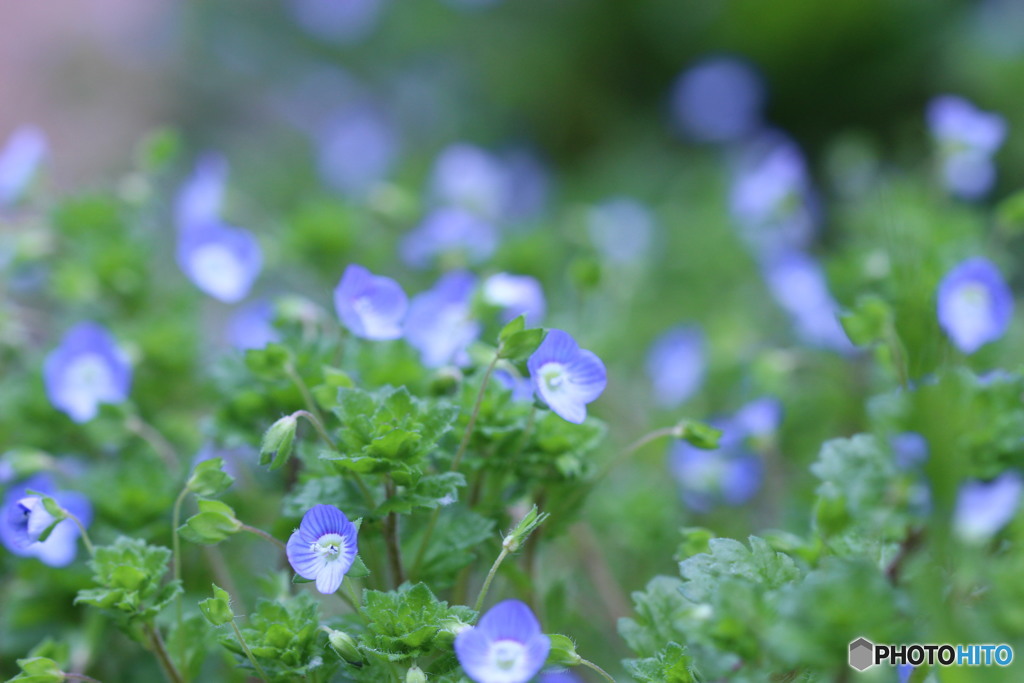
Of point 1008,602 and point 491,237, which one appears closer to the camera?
point 1008,602

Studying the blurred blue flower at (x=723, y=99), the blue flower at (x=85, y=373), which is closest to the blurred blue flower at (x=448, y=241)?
the blue flower at (x=85, y=373)

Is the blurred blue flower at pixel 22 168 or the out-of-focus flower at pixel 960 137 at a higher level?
the out-of-focus flower at pixel 960 137

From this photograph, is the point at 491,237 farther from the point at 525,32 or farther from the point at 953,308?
the point at 525,32

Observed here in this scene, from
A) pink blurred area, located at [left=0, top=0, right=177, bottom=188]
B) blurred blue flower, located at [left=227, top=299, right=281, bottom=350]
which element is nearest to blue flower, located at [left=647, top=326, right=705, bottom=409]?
blurred blue flower, located at [left=227, top=299, right=281, bottom=350]

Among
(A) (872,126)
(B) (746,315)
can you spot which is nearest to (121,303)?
(B) (746,315)

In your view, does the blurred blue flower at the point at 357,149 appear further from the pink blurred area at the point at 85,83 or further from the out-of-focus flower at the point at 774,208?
the out-of-focus flower at the point at 774,208
